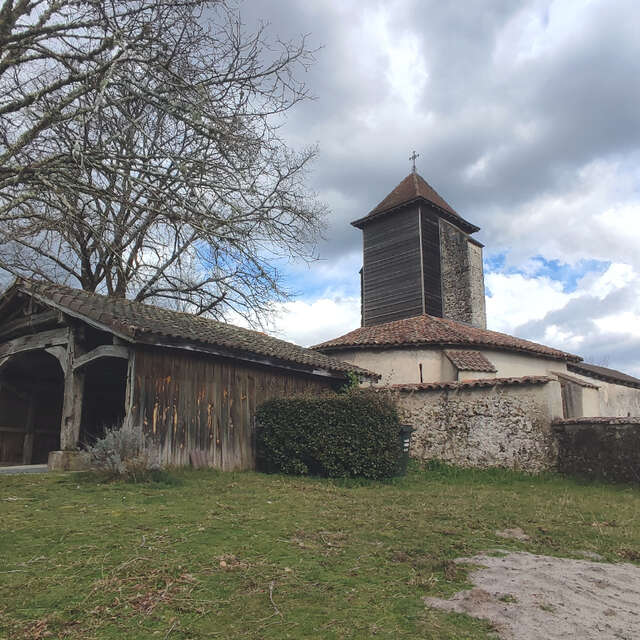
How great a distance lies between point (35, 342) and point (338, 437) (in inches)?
276

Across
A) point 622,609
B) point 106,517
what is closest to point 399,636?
point 622,609

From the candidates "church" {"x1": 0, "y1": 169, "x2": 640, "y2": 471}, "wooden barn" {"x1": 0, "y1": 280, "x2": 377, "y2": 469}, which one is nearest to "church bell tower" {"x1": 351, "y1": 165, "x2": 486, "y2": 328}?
"church" {"x1": 0, "y1": 169, "x2": 640, "y2": 471}

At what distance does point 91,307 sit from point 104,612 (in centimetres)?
795

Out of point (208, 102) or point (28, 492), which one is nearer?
point (28, 492)

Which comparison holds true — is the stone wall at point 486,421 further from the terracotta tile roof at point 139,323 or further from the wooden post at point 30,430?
the wooden post at point 30,430

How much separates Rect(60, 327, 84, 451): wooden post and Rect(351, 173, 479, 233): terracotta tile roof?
16.3 meters

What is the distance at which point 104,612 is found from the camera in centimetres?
328

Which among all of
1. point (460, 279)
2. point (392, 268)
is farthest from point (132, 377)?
point (460, 279)

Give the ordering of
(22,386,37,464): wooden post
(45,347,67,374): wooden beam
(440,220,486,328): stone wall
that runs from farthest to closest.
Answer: (440,220,486,328): stone wall, (22,386,37,464): wooden post, (45,347,67,374): wooden beam

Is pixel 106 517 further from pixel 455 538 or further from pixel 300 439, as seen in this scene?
pixel 300 439

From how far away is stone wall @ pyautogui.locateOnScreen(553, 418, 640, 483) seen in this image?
10268 mm

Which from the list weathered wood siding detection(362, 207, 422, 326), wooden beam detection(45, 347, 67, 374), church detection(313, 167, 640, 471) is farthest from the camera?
weathered wood siding detection(362, 207, 422, 326)

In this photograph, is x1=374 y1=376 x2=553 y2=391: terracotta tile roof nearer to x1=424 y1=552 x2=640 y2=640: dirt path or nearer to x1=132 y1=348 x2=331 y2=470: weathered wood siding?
x1=132 y1=348 x2=331 y2=470: weathered wood siding

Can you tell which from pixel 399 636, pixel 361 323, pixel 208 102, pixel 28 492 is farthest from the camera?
pixel 361 323
